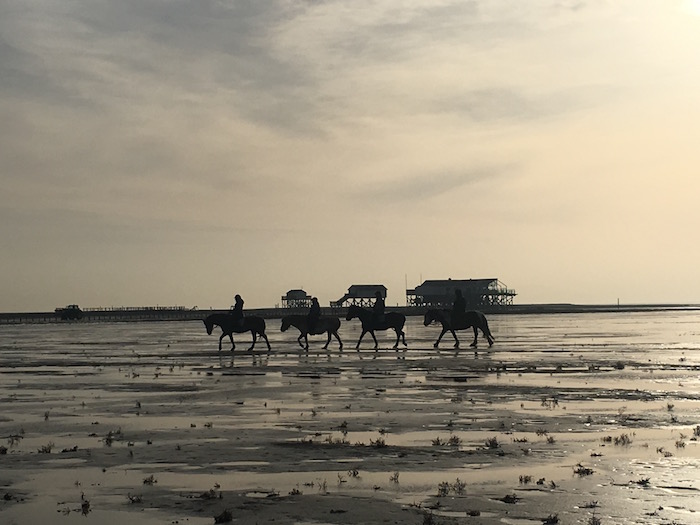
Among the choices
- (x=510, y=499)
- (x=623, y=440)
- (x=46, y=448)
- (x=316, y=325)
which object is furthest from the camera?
(x=316, y=325)

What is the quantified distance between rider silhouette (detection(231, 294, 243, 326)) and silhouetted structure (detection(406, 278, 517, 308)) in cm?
13243

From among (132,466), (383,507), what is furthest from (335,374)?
(383,507)

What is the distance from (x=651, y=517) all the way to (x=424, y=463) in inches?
152

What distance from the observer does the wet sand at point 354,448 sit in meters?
10.1

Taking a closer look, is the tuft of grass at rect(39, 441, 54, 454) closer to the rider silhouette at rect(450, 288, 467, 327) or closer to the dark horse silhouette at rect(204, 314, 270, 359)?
the dark horse silhouette at rect(204, 314, 270, 359)

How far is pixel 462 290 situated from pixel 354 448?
17527 cm

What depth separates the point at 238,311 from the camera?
40312 mm

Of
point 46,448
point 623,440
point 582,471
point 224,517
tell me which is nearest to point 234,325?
point 46,448

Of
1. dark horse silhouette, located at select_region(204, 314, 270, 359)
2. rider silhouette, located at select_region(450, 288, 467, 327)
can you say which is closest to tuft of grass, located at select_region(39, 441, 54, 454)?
dark horse silhouette, located at select_region(204, 314, 270, 359)

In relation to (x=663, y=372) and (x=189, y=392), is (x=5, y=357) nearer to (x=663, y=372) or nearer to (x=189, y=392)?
(x=189, y=392)

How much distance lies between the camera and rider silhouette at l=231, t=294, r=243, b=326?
3916 centimetres

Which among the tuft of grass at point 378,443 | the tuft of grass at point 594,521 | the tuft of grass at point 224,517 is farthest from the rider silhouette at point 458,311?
the tuft of grass at point 224,517

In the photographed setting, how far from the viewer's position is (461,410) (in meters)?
18.8

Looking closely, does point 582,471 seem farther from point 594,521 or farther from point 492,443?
point 594,521
